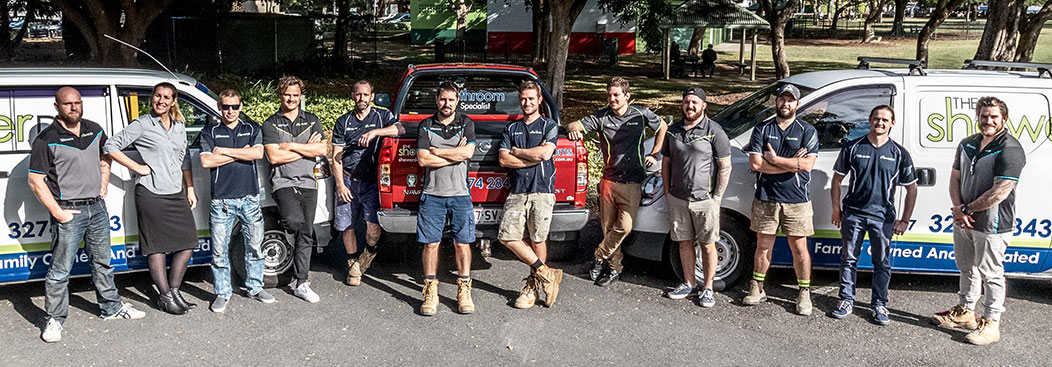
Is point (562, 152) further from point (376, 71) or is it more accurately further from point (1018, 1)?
point (376, 71)

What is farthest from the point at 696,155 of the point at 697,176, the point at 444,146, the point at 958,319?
the point at 958,319

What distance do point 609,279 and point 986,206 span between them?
2.82 metres

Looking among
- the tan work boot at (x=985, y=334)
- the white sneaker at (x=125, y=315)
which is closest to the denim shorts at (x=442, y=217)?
the white sneaker at (x=125, y=315)

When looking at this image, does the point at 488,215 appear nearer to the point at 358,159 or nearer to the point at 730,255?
the point at 358,159

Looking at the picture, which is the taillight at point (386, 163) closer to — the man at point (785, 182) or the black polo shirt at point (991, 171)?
the man at point (785, 182)

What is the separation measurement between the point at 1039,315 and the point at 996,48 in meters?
11.3

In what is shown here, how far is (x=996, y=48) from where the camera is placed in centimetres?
1664

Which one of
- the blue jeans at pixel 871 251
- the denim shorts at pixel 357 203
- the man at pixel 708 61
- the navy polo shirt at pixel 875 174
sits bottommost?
the blue jeans at pixel 871 251

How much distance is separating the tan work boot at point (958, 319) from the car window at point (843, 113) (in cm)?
145

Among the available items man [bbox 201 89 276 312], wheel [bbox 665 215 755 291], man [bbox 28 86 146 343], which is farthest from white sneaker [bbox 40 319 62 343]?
wheel [bbox 665 215 755 291]

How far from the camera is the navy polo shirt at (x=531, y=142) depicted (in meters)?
6.82

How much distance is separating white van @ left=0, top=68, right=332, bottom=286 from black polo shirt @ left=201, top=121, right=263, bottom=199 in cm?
36

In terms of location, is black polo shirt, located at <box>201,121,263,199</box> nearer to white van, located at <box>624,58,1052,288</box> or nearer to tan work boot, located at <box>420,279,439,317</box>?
tan work boot, located at <box>420,279,439,317</box>

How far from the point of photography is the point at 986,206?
242 inches
